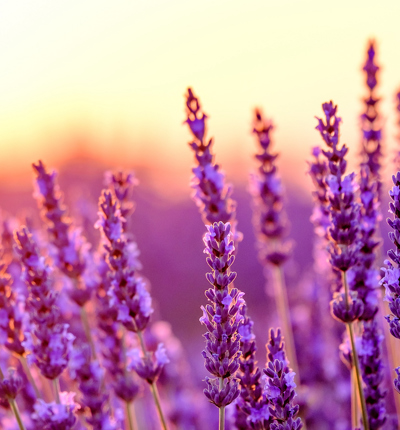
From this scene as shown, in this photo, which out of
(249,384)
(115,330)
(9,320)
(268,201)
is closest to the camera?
(249,384)

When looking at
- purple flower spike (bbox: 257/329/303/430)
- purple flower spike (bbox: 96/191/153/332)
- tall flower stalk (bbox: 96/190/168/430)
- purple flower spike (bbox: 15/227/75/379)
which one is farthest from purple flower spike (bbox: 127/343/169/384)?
purple flower spike (bbox: 257/329/303/430)

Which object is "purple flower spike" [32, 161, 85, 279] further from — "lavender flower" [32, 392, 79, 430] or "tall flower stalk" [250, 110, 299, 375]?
"tall flower stalk" [250, 110, 299, 375]

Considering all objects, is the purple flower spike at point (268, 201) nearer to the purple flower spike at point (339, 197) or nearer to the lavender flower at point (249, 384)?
the purple flower spike at point (339, 197)

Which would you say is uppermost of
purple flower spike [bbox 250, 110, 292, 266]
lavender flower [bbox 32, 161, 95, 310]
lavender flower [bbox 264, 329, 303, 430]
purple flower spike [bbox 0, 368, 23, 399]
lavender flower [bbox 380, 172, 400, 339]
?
purple flower spike [bbox 250, 110, 292, 266]

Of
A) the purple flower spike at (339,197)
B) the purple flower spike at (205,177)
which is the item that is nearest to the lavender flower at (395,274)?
the purple flower spike at (339,197)

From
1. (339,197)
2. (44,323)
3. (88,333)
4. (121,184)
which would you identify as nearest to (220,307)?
(339,197)

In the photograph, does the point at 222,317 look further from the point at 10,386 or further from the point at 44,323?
the point at 10,386

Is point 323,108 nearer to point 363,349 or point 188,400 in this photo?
point 363,349

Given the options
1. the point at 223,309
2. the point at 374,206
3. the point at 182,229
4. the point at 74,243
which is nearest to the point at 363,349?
the point at 374,206
